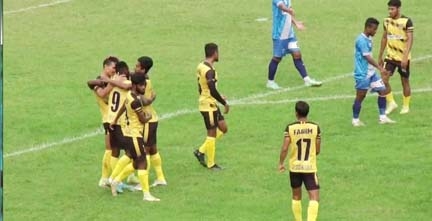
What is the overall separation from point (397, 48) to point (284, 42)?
2.95 meters

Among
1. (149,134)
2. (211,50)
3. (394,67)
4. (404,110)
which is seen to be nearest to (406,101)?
(404,110)

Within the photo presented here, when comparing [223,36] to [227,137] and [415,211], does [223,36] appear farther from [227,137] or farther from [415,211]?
[415,211]

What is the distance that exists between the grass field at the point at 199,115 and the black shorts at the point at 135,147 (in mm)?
712

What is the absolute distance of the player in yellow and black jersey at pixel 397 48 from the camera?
2142 centimetres

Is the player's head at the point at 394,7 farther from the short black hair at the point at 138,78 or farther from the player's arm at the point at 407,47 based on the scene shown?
the short black hair at the point at 138,78

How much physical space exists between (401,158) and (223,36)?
10.4 m

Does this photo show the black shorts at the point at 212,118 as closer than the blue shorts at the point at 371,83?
Yes

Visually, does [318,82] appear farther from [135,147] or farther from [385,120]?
[135,147]

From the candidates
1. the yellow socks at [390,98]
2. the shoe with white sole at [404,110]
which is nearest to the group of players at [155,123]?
the yellow socks at [390,98]

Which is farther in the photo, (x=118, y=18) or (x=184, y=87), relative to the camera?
(x=118, y=18)

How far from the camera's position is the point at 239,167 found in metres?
19.1

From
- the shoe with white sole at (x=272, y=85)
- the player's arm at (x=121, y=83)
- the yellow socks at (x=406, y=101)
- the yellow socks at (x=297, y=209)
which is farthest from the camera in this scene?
the shoe with white sole at (x=272, y=85)

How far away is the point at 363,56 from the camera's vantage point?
20297 mm

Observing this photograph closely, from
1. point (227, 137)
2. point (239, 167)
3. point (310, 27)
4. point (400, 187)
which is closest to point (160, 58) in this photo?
point (310, 27)
